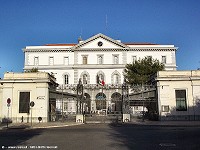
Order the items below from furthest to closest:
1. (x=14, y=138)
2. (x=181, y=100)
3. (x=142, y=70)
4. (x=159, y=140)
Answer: (x=142, y=70) → (x=181, y=100) → (x=14, y=138) → (x=159, y=140)

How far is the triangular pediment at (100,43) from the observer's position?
192 feet

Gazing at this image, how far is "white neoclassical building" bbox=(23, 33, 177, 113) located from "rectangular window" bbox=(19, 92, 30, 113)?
29.2 metres

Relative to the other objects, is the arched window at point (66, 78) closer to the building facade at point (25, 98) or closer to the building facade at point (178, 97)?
the building facade at point (25, 98)

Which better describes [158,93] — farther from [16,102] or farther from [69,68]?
[69,68]

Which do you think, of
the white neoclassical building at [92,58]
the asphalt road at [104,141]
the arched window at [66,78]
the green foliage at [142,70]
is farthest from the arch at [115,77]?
the asphalt road at [104,141]

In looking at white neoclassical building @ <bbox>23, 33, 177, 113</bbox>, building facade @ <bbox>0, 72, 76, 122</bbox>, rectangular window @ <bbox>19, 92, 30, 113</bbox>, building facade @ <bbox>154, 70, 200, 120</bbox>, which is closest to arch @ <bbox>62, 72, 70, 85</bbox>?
white neoclassical building @ <bbox>23, 33, 177, 113</bbox>

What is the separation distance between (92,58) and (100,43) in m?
3.68

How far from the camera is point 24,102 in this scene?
27.8m

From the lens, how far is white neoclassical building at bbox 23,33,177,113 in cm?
5784

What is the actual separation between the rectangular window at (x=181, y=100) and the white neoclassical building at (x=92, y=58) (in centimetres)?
2902

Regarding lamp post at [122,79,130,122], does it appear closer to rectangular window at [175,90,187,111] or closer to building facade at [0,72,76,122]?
rectangular window at [175,90,187,111]

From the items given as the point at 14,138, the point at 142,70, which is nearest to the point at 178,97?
the point at 142,70

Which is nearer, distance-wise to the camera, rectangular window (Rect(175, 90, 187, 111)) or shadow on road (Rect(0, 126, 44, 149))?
shadow on road (Rect(0, 126, 44, 149))

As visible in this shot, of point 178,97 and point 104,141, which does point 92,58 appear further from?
point 104,141
